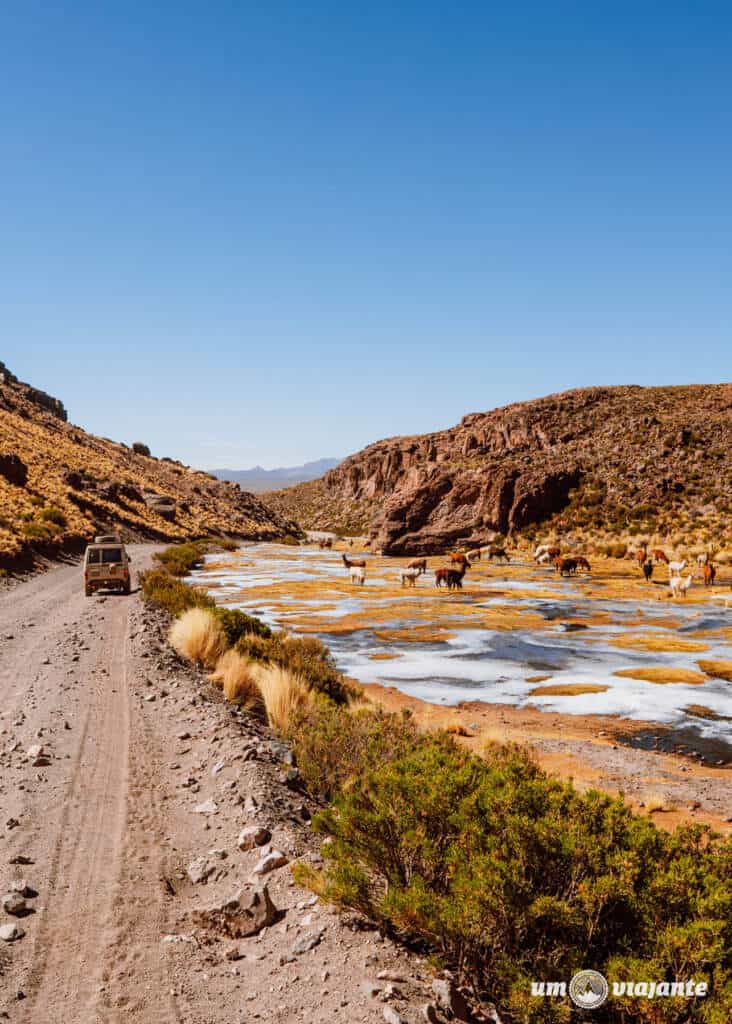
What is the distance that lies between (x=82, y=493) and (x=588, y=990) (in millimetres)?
65380

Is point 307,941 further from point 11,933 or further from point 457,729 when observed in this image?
point 457,729

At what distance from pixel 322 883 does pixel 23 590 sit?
25578mm

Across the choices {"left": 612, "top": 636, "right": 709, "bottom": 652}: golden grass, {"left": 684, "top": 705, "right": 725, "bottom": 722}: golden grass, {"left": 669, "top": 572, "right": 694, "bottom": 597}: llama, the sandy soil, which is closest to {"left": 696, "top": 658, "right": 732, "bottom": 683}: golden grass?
{"left": 612, "top": 636, "right": 709, "bottom": 652}: golden grass

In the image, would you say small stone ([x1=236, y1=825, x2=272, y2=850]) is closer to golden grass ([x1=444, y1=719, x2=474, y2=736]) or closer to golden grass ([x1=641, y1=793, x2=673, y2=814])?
golden grass ([x1=641, y1=793, x2=673, y2=814])

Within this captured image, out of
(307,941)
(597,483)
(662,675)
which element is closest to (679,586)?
(662,675)

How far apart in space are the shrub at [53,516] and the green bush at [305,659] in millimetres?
34463

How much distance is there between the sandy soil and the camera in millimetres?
3824

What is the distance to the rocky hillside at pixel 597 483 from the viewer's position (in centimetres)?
5337

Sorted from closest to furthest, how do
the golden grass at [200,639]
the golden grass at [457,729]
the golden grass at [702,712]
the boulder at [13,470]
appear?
the golden grass at [457,729], the golden grass at [702,712], the golden grass at [200,639], the boulder at [13,470]

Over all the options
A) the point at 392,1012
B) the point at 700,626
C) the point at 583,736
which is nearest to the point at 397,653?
the point at 583,736

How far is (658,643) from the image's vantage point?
18312mm

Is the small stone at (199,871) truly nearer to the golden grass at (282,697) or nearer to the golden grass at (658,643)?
the golden grass at (282,697)

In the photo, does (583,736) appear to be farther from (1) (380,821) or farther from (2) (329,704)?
(1) (380,821)

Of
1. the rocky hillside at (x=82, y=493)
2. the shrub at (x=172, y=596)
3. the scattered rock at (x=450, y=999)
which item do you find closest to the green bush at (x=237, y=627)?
the shrub at (x=172, y=596)
